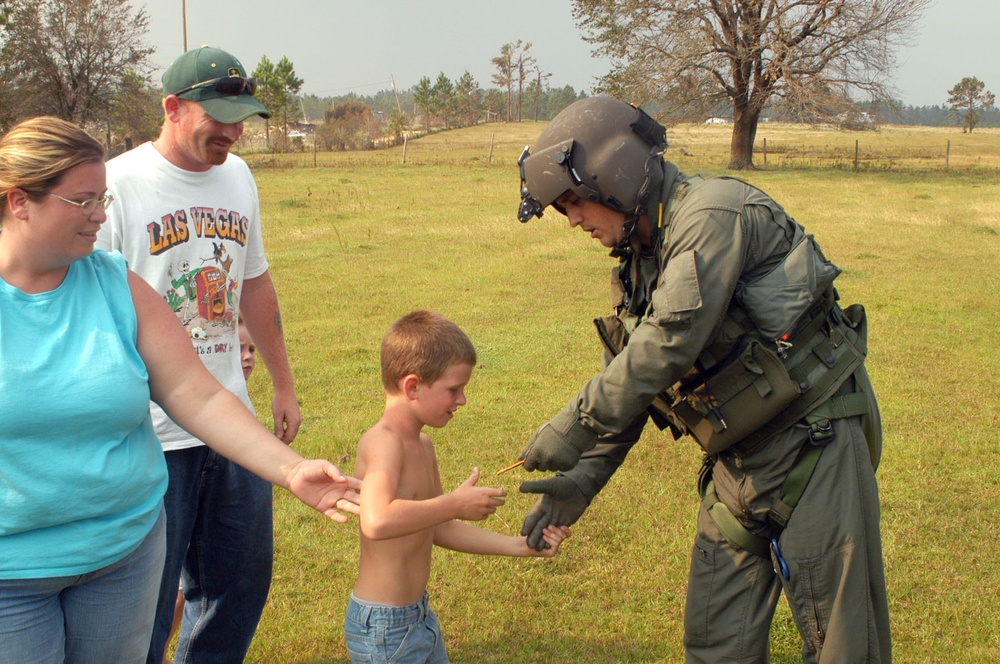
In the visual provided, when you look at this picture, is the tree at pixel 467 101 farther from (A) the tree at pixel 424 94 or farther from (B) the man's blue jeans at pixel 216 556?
(B) the man's blue jeans at pixel 216 556

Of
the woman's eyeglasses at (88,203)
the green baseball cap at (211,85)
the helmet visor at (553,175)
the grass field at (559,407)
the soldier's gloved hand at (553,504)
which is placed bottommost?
the grass field at (559,407)

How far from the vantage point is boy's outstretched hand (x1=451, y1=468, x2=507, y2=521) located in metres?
3.00

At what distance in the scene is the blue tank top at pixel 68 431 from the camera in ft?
7.59

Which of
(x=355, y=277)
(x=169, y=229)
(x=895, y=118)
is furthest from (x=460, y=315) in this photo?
(x=895, y=118)

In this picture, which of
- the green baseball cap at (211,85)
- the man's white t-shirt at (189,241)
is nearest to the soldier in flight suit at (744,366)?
the green baseball cap at (211,85)

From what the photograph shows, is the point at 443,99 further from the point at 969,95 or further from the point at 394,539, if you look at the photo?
the point at 394,539

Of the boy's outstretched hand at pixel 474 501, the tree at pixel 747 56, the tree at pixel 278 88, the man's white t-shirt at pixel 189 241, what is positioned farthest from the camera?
the tree at pixel 278 88

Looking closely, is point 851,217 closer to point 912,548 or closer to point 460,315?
point 460,315

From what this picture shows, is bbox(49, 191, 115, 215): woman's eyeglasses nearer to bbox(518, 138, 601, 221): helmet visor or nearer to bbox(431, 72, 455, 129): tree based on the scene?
bbox(518, 138, 601, 221): helmet visor

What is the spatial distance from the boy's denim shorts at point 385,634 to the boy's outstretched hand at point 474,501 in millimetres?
432

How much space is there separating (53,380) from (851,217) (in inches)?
825

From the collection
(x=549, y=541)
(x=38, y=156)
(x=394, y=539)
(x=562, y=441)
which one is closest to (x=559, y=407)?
(x=549, y=541)

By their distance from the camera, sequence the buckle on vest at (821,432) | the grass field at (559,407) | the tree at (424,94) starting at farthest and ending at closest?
the tree at (424,94)
the grass field at (559,407)
the buckle on vest at (821,432)

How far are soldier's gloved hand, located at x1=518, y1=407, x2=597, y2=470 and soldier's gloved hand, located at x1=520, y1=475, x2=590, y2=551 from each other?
29 centimetres
